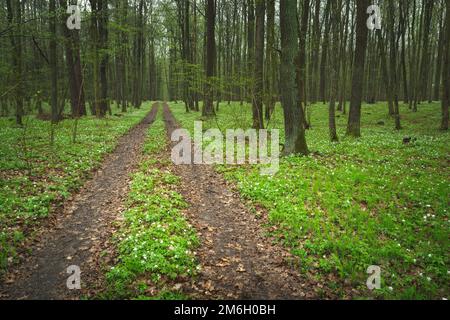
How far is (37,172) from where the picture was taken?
12.1m

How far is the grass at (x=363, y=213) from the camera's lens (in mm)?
6355

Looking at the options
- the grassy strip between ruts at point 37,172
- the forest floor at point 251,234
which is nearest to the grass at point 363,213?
the forest floor at point 251,234

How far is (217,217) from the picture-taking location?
927cm

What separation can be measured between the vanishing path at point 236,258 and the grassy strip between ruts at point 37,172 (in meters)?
4.28

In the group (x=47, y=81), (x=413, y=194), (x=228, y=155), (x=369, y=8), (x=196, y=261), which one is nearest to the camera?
(x=196, y=261)

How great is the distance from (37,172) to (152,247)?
304 inches

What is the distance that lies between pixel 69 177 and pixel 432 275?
11.8 metres

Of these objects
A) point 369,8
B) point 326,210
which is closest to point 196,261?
point 326,210

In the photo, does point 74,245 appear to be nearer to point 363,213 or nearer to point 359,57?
point 363,213

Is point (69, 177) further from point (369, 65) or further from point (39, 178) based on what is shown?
point (369, 65)

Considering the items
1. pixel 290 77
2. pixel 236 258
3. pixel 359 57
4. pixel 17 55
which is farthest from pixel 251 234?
pixel 17 55

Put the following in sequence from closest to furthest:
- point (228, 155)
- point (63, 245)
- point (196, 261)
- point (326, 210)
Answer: point (196, 261) < point (63, 245) < point (326, 210) < point (228, 155)

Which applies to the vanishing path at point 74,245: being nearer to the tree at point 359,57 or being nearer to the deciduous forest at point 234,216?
the deciduous forest at point 234,216

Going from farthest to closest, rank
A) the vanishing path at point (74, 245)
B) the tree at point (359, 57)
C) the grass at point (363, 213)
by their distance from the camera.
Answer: the tree at point (359, 57) < the grass at point (363, 213) < the vanishing path at point (74, 245)
